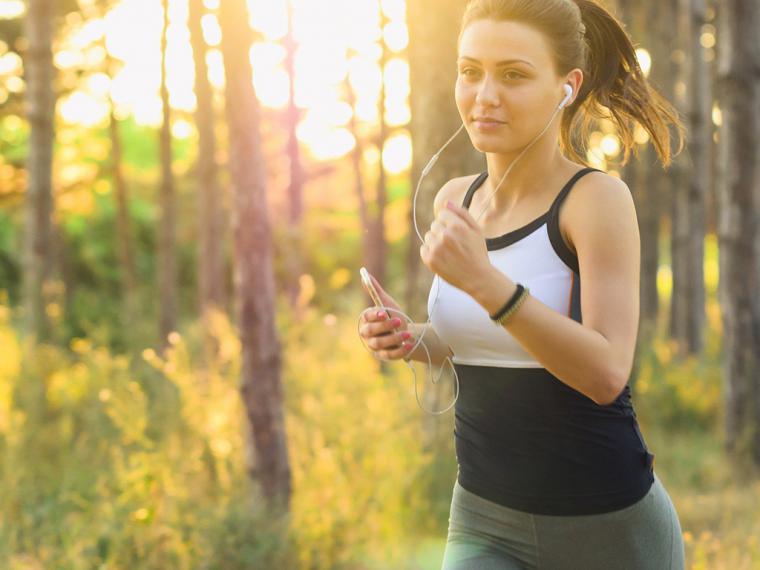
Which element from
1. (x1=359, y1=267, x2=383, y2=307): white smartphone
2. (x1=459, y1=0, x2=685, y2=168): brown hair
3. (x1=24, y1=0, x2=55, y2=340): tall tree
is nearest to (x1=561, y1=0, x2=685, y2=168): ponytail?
(x1=459, y1=0, x2=685, y2=168): brown hair

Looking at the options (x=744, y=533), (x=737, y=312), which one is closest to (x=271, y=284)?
(x=744, y=533)

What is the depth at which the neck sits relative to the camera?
2309 millimetres

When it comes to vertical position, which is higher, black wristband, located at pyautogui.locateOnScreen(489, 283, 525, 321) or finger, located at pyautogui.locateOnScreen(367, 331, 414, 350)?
black wristband, located at pyautogui.locateOnScreen(489, 283, 525, 321)

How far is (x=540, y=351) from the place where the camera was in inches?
76.7

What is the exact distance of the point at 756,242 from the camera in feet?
25.1

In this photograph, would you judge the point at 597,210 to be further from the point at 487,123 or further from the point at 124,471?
the point at 124,471

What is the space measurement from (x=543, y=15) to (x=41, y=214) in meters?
9.71

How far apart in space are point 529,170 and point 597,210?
315 mm

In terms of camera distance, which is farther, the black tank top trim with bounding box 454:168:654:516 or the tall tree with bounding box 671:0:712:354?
the tall tree with bounding box 671:0:712:354

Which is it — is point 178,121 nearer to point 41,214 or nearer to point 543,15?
point 41,214

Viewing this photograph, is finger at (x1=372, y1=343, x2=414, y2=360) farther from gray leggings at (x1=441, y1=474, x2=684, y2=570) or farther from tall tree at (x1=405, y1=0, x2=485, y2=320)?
tall tree at (x1=405, y1=0, x2=485, y2=320)

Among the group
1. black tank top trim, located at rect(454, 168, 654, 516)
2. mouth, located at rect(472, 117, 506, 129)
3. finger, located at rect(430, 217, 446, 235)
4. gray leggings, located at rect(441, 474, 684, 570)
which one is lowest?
gray leggings, located at rect(441, 474, 684, 570)

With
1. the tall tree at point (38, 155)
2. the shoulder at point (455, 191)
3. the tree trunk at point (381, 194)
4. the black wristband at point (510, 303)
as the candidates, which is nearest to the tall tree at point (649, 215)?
the tree trunk at point (381, 194)

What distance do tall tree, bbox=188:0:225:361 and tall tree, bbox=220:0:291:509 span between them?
4168 millimetres
